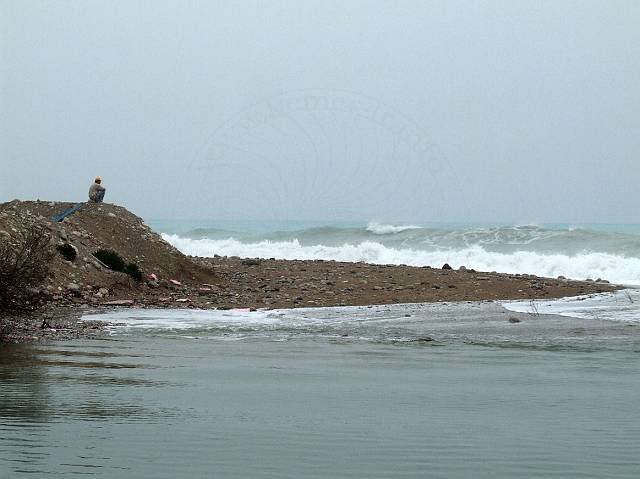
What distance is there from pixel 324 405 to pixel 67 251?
13.3 m

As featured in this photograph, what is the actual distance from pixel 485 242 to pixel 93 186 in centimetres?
2587

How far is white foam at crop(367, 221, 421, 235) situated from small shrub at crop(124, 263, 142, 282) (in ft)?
110

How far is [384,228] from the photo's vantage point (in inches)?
2222

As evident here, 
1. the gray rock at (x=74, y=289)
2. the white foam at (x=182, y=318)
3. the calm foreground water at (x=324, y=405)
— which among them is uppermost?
the gray rock at (x=74, y=289)

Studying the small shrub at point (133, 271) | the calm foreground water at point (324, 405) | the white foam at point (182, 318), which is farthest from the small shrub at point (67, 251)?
the calm foreground water at point (324, 405)

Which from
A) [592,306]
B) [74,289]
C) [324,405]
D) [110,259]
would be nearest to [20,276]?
[74,289]

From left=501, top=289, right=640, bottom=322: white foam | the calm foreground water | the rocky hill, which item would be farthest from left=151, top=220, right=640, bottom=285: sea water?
the calm foreground water

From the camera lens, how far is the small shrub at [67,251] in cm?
1975

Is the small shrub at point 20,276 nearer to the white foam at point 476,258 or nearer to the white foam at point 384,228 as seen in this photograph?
the white foam at point 476,258

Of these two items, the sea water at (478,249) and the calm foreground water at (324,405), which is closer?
the calm foreground water at (324,405)

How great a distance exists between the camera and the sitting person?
24.6m

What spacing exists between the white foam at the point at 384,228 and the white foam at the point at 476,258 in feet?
27.0

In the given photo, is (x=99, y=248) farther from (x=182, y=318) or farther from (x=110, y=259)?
(x=182, y=318)

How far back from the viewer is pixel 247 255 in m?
42.6
